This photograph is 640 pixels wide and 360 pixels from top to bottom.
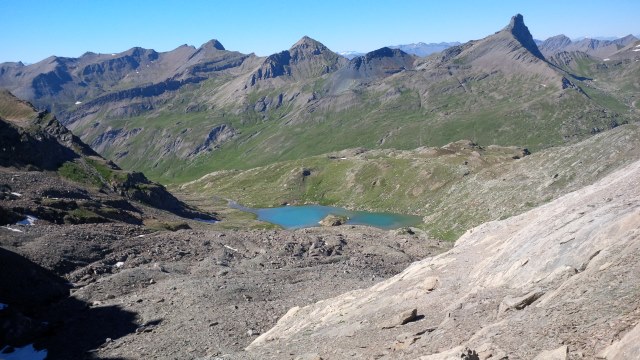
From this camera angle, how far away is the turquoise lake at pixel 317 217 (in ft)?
451

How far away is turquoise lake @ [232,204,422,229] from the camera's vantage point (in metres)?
137

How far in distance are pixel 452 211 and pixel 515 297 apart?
327 ft

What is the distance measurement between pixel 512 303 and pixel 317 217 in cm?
14151

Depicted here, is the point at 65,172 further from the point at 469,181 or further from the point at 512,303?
the point at 512,303

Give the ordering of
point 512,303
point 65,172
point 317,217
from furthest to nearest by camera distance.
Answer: point 317,217 < point 65,172 < point 512,303

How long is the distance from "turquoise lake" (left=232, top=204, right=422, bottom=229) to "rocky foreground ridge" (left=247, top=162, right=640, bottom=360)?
316 ft

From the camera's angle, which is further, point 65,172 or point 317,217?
point 317,217

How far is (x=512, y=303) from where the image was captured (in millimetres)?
20969

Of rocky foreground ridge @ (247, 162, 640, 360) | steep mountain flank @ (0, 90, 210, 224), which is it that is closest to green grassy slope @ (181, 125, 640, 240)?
steep mountain flank @ (0, 90, 210, 224)

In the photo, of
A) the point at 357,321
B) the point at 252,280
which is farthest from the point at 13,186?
the point at 357,321

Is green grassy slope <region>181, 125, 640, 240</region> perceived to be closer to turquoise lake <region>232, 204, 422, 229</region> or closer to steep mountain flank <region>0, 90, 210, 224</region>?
turquoise lake <region>232, 204, 422, 229</region>

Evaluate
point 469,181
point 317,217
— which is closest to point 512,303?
point 469,181

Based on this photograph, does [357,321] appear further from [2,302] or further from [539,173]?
A: [539,173]

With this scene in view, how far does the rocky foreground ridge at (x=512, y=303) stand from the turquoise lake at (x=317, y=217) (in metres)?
96.3
